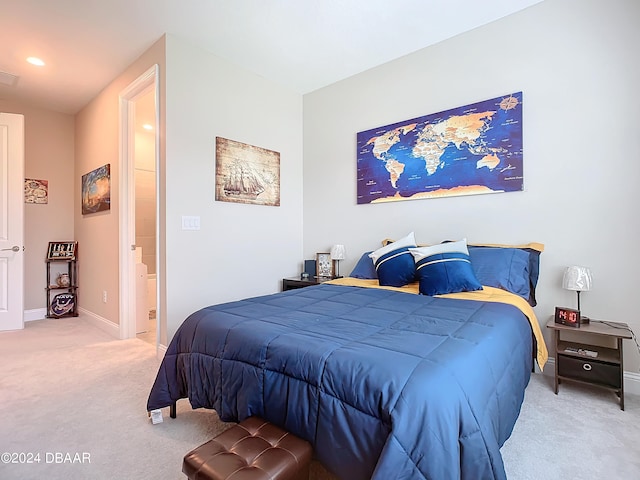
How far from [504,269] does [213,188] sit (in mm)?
2661

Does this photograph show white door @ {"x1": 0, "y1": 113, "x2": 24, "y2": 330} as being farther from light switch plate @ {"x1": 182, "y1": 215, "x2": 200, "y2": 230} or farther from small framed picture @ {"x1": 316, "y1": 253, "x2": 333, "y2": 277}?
small framed picture @ {"x1": 316, "y1": 253, "x2": 333, "y2": 277}

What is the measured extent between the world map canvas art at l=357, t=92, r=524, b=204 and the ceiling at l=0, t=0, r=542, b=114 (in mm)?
720

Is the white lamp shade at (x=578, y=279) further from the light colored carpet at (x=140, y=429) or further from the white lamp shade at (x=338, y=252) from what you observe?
the white lamp shade at (x=338, y=252)

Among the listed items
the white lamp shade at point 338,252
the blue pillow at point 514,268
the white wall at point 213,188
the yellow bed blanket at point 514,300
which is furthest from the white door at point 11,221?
the blue pillow at point 514,268

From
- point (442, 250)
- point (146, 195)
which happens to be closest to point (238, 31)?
point (442, 250)

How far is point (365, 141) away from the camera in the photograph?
3527 millimetres

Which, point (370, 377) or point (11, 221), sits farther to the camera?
point (11, 221)

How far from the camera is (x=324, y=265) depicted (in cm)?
376

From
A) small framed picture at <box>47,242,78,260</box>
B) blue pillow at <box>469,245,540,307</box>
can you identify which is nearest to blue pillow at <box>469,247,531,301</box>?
blue pillow at <box>469,245,540,307</box>

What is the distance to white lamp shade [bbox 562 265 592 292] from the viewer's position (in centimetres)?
216

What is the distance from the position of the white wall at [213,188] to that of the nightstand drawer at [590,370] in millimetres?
2777

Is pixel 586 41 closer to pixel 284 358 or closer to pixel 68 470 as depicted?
pixel 284 358

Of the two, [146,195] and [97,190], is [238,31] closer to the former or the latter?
[97,190]

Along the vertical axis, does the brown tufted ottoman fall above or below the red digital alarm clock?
below
